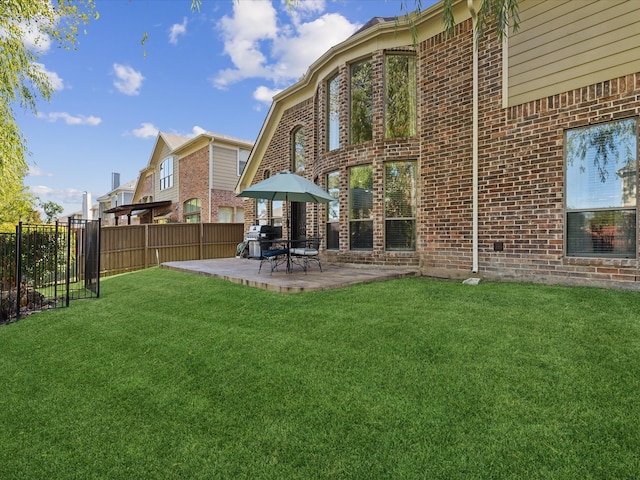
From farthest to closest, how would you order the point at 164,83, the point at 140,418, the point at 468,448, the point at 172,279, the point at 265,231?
the point at 164,83 → the point at 265,231 → the point at 172,279 → the point at 140,418 → the point at 468,448

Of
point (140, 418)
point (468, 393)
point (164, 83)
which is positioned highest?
point (164, 83)

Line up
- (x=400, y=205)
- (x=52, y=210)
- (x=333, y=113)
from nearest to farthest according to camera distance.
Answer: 1. (x=400, y=205)
2. (x=333, y=113)
3. (x=52, y=210)

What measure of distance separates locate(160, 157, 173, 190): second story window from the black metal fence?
43.0 ft

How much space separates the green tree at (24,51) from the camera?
18.8ft

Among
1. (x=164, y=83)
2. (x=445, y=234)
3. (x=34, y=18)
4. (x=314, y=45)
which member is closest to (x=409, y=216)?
(x=445, y=234)

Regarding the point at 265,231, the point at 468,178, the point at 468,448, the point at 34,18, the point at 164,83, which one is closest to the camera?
the point at 468,448

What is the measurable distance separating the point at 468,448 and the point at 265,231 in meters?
9.90

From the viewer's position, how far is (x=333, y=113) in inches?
372

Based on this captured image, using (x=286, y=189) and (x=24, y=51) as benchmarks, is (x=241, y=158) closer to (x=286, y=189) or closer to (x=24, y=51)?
(x=24, y=51)

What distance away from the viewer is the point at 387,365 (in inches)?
122

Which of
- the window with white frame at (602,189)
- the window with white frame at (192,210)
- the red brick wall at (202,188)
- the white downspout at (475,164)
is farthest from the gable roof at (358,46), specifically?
the window with white frame at (192,210)

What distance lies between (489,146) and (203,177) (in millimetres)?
16036

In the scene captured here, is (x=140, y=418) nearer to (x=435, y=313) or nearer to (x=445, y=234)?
(x=435, y=313)

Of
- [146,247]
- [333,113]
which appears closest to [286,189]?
[333,113]
